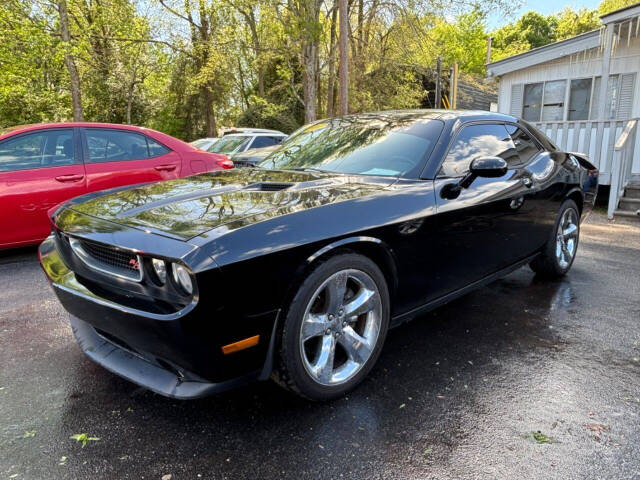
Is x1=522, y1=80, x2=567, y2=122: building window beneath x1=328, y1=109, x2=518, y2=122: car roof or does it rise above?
above

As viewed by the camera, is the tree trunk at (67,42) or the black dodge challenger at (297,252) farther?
the tree trunk at (67,42)

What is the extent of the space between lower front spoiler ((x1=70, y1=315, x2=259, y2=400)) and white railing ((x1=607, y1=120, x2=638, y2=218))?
8075 mm

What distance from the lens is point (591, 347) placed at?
306cm

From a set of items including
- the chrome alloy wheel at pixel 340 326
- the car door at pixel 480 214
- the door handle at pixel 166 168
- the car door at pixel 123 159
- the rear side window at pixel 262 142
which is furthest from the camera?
the rear side window at pixel 262 142

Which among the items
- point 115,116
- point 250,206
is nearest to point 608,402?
point 250,206

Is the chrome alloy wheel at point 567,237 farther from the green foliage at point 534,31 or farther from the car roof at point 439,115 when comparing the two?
the green foliage at point 534,31

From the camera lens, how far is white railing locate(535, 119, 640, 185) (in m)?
8.72

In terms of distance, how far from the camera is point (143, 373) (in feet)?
6.74

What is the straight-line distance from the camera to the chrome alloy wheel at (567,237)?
4336 millimetres

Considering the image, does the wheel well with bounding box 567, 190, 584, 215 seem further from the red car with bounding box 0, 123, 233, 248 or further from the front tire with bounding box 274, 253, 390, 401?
the red car with bounding box 0, 123, 233, 248

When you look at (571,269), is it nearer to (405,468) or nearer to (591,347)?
(591,347)

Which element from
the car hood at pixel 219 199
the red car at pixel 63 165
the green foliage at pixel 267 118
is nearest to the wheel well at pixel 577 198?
the car hood at pixel 219 199

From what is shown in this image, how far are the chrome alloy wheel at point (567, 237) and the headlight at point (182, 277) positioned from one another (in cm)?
363

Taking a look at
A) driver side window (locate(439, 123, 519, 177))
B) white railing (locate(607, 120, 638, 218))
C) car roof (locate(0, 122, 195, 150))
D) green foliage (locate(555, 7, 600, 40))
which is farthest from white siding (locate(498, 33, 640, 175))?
green foliage (locate(555, 7, 600, 40))
